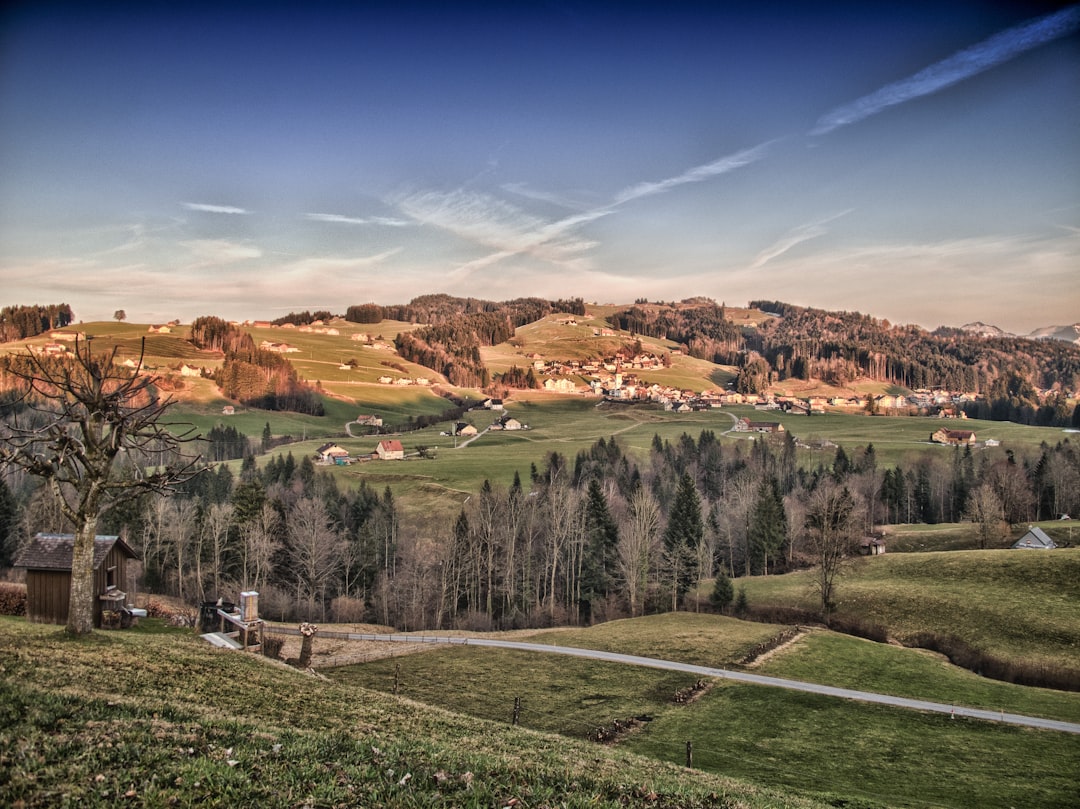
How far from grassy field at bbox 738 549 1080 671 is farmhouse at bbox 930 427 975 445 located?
7890cm

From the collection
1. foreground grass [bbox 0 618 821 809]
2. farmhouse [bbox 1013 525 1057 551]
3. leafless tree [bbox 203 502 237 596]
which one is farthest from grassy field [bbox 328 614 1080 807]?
farmhouse [bbox 1013 525 1057 551]

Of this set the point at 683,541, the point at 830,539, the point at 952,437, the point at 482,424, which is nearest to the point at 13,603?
the point at 683,541

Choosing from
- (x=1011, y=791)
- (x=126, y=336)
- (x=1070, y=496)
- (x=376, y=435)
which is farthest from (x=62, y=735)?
(x=126, y=336)

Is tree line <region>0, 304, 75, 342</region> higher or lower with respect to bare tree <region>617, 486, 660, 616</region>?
higher

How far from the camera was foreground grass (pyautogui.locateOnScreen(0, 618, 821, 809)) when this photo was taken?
774cm

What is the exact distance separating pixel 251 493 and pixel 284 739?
5691cm

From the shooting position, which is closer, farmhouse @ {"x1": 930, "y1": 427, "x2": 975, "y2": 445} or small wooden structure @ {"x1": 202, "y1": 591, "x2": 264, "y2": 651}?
small wooden structure @ {"x1": 202, "y1": 591, "x2": 264, "y2": 651}

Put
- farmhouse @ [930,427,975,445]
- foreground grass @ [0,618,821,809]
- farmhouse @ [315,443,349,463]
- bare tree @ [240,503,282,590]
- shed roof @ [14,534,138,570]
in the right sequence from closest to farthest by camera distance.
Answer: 1. foreground grass @ [0,618,821,809]
2. shed roof @ [14,534,138,570]
3. bare tree @ [240,503,282,590]
4. farmhouse @ [315,443,349,463]
5. farmhouse @ [930,427,975,445]

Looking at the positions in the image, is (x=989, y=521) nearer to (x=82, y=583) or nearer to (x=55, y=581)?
(x=82, y=583)

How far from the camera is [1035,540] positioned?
64.3m

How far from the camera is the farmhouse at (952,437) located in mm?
124625

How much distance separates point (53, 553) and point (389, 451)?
84167 millimetres

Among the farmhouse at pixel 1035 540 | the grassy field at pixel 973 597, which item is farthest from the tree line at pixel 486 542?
the grassy field at pixel 973 597

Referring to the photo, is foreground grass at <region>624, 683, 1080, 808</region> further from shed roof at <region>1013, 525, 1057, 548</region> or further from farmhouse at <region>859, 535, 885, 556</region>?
shed roof at <region>1013, 525, 1057, 548</region>
